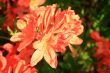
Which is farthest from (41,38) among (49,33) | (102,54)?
(102,54)

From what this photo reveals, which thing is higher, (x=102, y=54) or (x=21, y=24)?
(x=21, y=24)

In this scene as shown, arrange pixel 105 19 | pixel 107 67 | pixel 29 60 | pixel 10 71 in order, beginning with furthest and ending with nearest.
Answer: pixel 105 19 → pixel 107 67 → pixel 29 60 → pixel 10 71

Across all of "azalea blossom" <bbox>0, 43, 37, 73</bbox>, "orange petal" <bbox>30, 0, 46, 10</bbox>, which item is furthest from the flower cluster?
"azalea blossom" <bbox>0, 43, 37, 73</bbox>

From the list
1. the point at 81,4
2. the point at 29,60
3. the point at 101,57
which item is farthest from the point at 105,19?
the point at 29,60

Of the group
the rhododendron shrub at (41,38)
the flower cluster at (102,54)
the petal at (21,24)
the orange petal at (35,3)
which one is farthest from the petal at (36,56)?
the flower cluster at (102,54)

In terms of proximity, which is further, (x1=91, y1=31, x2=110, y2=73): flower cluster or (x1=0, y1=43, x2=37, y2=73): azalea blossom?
(x1=91, y1=31, x2=110, y2=73): flower cluster

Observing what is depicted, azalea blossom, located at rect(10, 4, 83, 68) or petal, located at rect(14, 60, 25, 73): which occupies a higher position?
azalea blossom, located at rect(10, 4, 83, 68)

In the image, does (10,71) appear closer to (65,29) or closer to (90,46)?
(65,29)

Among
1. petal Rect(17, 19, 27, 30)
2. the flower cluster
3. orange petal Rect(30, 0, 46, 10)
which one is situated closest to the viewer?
petal Rect(17, 19, 27, 30)

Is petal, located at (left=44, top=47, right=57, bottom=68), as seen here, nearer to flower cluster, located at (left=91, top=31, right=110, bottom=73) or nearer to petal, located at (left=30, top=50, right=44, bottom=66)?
petal, located at (left=30, top=50, right=44, bottom=66)

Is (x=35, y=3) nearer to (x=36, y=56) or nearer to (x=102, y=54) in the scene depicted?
(x=36, y=56)

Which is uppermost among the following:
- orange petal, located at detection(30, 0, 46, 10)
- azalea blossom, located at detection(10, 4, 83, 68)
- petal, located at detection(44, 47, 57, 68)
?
azalea blossom, located at detection(10, 4, 83, 68)
